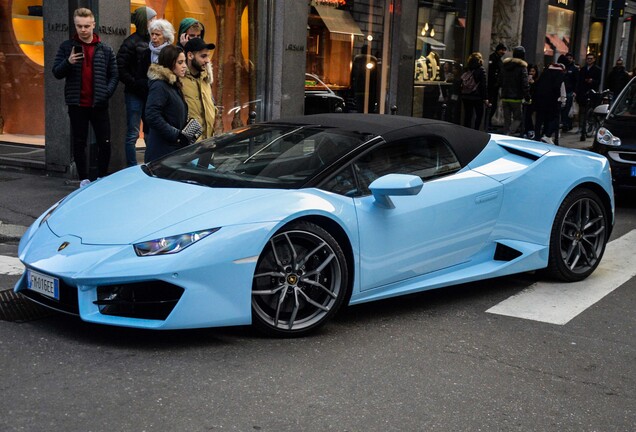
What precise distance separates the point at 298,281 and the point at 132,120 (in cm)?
604

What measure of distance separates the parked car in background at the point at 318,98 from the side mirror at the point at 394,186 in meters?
9.96

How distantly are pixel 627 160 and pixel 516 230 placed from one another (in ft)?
18.5

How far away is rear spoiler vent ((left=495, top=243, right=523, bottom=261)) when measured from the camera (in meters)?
6.10

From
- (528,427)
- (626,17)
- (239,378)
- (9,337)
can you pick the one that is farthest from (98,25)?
(626,17)

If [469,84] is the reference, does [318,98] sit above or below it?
below

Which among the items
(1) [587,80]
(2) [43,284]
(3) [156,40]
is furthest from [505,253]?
(1) [587,80]

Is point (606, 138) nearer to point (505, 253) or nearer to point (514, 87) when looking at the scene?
point (505, 253)

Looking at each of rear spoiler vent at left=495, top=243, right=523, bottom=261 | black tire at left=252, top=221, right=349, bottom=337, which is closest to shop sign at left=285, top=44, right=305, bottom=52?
rear spoiler vent at left=495, top=243, right=523, bottom=261

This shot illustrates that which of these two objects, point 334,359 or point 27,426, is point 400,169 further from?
point 27,426

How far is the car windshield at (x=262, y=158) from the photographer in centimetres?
526

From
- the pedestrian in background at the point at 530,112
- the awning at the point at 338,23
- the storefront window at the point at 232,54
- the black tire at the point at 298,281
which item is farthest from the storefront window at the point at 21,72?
the pedestrian in background at the point at 530,112

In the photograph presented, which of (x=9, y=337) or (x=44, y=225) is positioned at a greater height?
(x=44, y=225)

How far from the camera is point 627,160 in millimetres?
11141

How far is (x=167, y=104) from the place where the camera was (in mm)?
7742
